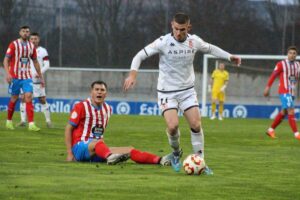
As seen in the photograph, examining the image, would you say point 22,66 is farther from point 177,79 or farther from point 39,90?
point 177,79

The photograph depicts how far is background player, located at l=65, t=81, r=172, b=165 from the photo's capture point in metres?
12.4

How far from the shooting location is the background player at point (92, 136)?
40.8 feet

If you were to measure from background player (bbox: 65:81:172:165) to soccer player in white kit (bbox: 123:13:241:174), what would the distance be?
67 cm

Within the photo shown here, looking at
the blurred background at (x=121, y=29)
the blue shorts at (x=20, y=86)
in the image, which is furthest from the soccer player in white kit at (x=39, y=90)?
the blurred background at (x=121, y=29)

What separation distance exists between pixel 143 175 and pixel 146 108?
2699 centimetres

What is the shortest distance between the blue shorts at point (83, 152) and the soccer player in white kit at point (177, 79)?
3.96 feet

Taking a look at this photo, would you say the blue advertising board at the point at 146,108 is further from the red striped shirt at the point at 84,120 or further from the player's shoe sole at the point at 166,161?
the player's shoe sole at the point at 166,161

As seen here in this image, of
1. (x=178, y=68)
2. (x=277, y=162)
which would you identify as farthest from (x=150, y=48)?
(x=277, y=162)

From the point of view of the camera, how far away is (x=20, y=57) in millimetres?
19422

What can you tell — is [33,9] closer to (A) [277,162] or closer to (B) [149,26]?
(B) [149,26]

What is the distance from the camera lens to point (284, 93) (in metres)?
20.4

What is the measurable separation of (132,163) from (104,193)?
3686 mm

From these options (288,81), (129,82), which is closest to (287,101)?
(288,81)

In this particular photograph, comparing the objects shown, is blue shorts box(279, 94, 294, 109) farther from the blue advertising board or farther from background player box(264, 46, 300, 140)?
the blue advertising board
